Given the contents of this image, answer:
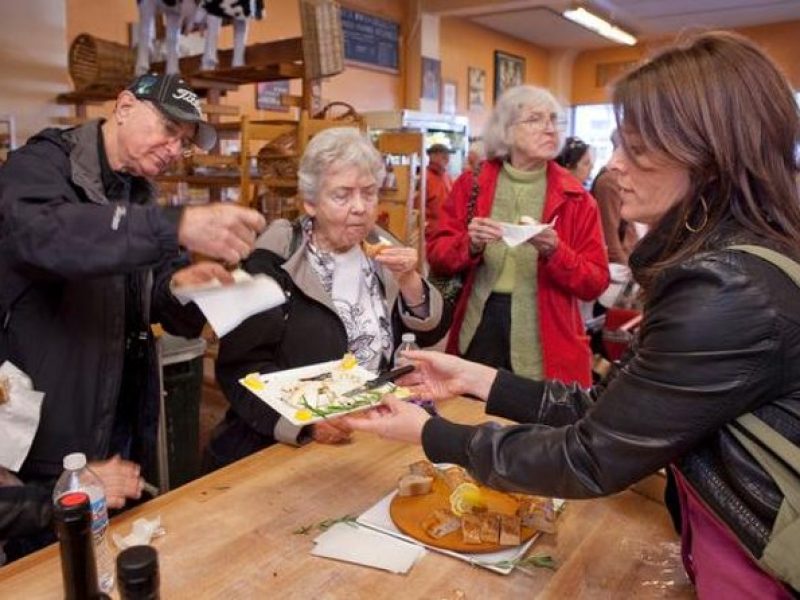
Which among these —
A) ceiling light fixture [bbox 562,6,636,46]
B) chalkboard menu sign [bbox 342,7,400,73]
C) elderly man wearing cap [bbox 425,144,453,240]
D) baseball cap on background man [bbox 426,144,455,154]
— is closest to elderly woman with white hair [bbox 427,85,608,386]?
elderly man wearing cap [bbox 425,144,453,240]

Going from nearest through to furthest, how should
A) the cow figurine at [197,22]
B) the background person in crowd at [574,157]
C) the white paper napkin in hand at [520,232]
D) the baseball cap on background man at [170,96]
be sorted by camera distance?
the baseball cap on background man at [170,96]
the white paper napkin in hand at [520,232]
the cow figurine at [197,22]
the background person in crowd at [574,157]

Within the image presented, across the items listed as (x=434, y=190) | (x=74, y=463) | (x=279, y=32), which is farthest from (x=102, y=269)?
(x=279, y=32)

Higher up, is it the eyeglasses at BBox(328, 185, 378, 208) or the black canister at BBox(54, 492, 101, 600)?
the eyeglasses at BBox(328, 185, 378, 208)

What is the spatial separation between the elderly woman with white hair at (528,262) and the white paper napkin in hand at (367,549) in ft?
4.67

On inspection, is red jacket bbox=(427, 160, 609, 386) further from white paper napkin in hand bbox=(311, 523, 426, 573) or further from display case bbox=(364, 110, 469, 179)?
display case bbox=(364, 110, 469, 179)

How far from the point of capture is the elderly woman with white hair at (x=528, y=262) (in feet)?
8.38

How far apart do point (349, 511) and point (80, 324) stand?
0.76 metres

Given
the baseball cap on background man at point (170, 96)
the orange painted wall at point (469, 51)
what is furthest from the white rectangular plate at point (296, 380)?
the orange painted wall at point (469, 51)

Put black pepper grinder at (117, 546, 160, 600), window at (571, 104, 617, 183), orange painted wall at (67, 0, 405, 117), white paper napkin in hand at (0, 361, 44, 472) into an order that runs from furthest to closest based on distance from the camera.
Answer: window at (571, 104, 617, 183) < orange painted wall at (67, 0, 405, 117) < white paper napkin in hand at (0, 361, 44, 472) < black pepper grinder at (117, 546, 160, 600)

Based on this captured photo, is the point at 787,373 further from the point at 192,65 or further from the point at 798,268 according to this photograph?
the point at 192,65

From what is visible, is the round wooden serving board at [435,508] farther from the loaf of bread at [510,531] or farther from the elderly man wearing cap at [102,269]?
the elderly man wearing cap at [102,269]

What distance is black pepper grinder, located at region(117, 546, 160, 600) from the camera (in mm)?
683

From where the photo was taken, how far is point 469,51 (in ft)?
31.6

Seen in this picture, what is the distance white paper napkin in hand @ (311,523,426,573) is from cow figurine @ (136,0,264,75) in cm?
371
